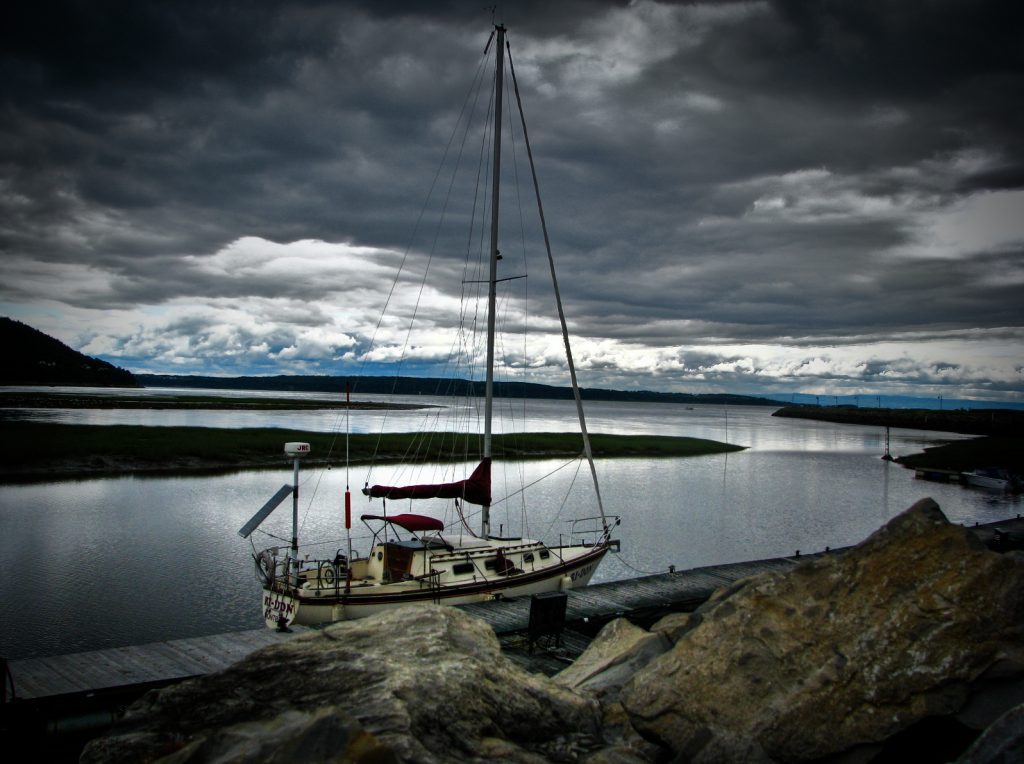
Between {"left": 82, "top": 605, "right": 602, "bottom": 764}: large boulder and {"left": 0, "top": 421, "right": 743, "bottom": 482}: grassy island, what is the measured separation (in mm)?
33993

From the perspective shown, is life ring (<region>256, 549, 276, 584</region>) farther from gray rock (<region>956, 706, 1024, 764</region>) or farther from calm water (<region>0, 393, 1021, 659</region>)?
gray rock (<region>956, 706, 1024, 764</region>)

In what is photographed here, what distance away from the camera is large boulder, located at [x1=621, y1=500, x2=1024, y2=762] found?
10719mm

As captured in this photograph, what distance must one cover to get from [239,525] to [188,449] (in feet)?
101

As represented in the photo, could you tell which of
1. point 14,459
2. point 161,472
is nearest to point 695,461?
point 161,472

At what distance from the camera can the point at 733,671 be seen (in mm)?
11742

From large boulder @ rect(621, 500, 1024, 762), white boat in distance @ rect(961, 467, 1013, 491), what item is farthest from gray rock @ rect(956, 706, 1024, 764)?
white boat in distance @ rect(961, 467, 1013, 491)

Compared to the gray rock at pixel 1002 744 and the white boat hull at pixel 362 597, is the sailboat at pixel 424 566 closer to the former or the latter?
the white boat hull at pixel 362 597

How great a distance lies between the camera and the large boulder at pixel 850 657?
10719mm

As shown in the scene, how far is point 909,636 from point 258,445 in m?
69.2

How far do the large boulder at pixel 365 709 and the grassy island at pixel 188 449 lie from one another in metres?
34.0

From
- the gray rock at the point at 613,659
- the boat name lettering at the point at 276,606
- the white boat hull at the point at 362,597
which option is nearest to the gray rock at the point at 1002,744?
the gray rock at the point at 613,659

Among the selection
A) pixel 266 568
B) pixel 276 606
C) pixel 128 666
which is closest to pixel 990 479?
pixel 266 568

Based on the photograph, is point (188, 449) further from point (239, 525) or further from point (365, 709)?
point (365, 709)

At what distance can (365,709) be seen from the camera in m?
8.98
